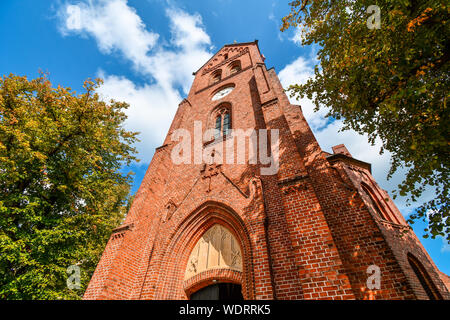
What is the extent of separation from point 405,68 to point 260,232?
473cm

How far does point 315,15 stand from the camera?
20.9 feet

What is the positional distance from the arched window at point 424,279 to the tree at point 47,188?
12294 mm

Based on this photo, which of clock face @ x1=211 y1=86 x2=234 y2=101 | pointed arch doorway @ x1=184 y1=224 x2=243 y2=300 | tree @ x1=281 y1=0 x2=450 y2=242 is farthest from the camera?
clock face @ x1=211 y1=86 x2=234 y2=101

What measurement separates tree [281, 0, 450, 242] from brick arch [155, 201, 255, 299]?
155 inches

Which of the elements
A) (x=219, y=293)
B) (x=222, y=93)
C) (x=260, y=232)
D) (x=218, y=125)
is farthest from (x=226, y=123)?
(x=219, y=293)

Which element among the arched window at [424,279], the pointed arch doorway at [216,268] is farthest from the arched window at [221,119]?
the arched window at [424,279]

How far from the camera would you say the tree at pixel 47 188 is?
21.1ft

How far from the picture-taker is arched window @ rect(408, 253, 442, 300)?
278 inches

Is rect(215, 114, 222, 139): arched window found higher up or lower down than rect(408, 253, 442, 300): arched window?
higher up

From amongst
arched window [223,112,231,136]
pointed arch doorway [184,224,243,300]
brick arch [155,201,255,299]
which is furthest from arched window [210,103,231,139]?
pointed arch doorway [184,224,243,300]

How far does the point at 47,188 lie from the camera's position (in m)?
8.05

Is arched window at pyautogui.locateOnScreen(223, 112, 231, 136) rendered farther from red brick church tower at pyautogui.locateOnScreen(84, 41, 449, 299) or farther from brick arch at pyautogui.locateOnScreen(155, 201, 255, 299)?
brick arch at pyautogui.locateOnScreen(155, 201, 255, 299)
